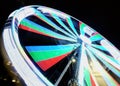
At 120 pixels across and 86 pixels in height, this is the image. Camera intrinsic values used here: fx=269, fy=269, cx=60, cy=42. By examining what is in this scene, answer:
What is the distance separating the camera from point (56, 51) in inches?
89.4

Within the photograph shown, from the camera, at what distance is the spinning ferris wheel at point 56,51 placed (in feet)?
5.51

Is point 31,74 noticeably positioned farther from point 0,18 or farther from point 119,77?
point 119,77

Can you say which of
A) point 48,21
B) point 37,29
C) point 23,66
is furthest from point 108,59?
point 23,66

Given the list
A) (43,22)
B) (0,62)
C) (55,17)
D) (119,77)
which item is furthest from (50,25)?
(119,77)

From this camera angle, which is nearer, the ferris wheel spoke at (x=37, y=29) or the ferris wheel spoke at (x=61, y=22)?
the ferris wheel spoke at (x=37, y=29)

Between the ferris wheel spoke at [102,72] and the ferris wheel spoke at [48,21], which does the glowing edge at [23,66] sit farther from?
the ferris wheel spoke at [102,72]

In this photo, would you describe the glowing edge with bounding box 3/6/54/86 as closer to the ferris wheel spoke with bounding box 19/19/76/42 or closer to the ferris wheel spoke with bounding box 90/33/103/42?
the ferris wheel spoke with bounding box 19/19/76/42

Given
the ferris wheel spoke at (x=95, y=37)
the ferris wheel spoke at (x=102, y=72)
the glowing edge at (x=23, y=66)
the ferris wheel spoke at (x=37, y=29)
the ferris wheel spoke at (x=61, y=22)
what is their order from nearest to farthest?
1. the glowing edge at (x=23, y=66)
2. the ferris wheel spoke at (x=37, y=29)
3. the ferris wheel spoke at (x=102, y=72)
4. the ferris wheel spoke at (x=61, y=22)
5. the ferris wheel spoke at (x=95, y=37)

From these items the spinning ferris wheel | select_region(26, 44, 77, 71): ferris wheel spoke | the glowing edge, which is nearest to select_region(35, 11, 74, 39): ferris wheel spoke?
the spinning ferris wheel

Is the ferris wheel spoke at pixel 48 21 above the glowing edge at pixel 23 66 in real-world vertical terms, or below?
above

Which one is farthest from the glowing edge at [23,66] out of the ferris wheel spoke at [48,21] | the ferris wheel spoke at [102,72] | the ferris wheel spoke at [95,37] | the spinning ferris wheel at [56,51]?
the ferris wheel spoke at [95,37]

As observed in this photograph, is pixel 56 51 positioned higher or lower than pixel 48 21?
lower

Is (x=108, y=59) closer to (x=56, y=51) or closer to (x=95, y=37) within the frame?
(x=95, y=37)

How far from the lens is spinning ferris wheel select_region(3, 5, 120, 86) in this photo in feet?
5.51
